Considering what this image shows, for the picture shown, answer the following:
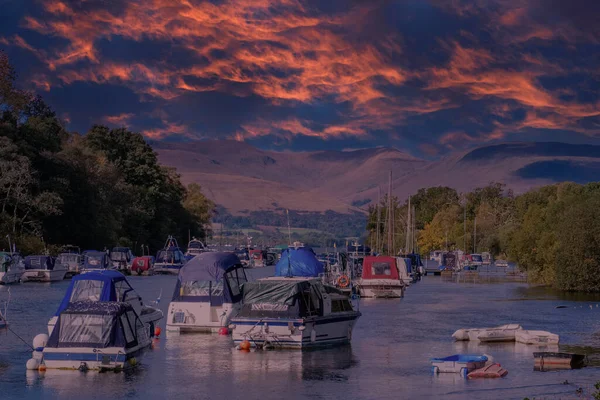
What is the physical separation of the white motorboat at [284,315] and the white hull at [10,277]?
50.9 meters

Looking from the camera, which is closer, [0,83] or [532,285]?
[532,285]

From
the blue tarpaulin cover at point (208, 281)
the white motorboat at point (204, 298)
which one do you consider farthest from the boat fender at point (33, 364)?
the white motorboat at point (204, 298)

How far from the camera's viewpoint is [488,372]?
38875 mm

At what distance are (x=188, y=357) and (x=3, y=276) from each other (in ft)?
169

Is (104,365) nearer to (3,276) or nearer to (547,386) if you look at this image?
(547,386)

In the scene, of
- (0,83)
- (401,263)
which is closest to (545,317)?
(401,263)

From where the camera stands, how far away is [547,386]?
36875mm

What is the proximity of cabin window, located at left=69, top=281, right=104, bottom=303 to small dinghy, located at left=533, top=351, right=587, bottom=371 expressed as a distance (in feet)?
63.1

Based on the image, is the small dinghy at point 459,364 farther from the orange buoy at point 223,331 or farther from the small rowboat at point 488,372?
the orange buoy at point 223,331

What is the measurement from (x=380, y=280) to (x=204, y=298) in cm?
3403

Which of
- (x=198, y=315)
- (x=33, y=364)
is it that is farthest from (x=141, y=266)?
(x=33, y=364)

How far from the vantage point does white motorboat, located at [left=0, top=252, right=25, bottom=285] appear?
9136 centimetres

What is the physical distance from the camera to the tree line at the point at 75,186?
4560 inches

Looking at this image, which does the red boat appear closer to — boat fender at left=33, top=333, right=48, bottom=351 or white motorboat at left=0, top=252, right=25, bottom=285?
white motorboat at left=0, top=252, right=25, bottom=285
